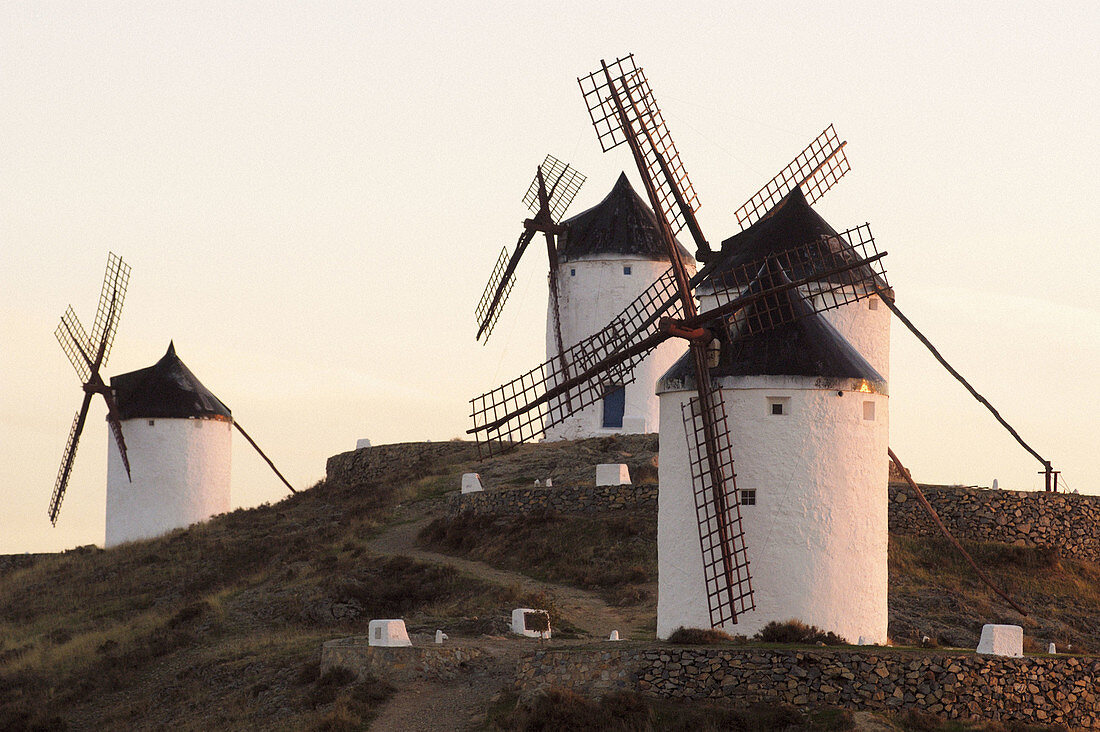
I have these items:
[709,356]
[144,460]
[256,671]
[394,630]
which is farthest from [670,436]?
[144,460]

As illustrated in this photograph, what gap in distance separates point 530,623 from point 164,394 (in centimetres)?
2426

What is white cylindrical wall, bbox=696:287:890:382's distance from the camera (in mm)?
34781

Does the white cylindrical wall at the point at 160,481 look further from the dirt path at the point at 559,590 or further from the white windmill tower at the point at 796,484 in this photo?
the white windmill tower at the point at 796,484

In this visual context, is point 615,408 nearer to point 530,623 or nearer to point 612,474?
point 612,474

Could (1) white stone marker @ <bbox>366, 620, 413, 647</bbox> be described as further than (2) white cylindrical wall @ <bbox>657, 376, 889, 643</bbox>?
Yes

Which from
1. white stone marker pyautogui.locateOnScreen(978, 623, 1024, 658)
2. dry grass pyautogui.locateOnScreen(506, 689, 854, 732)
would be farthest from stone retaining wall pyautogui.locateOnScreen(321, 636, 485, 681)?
white stone marker pyautogui.locateOnScreen(978, 623, 1024, 658)

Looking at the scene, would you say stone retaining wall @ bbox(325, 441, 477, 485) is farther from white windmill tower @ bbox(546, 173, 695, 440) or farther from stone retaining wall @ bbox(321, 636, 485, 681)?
stone retaining wall @ bbox(321, 636, 485, 681)

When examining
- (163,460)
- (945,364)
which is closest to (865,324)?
(945,364)

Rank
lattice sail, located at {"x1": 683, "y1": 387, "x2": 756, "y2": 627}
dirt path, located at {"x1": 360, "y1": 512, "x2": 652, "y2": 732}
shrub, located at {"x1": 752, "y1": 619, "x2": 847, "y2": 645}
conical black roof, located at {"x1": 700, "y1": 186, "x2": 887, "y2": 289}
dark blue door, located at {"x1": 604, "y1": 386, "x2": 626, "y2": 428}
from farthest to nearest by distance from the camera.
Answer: dark blue door, located at {"x1": 604, "y1": 386, "x2": 626, "y2": 428} < conical black roof, located at {"x1": 700, "y1": 186, "x2": 887, "y2": 289} < lattice sail, located at {"x1": 683, "y1": 387, "x2": 756, "y2": 627} < shrub, located at {"x1": 752, "y1": 619, "x2": 847, "y2": 645} < dirt path, located at {"x1": 360, "y1": 512, "x2": 652, "y2": 732}

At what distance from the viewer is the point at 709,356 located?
26547 mm

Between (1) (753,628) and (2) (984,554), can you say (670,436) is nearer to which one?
(1) (753,628)

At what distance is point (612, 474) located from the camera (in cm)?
3756

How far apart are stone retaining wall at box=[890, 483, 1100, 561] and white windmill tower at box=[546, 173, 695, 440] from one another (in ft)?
36.9

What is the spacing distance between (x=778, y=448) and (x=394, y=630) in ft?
22.8
